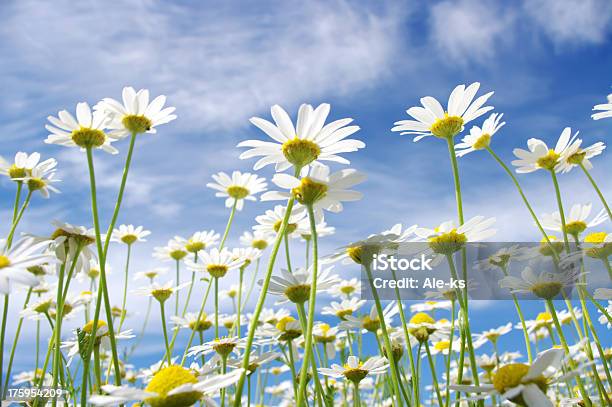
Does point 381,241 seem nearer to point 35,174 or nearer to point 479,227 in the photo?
point 479,227

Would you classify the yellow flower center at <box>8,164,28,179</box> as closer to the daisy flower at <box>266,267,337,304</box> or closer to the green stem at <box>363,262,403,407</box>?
the daisy flower at <box>266,267,337,304</box>

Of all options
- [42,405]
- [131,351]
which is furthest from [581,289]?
[131,351]

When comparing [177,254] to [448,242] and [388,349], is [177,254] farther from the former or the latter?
[388,349]

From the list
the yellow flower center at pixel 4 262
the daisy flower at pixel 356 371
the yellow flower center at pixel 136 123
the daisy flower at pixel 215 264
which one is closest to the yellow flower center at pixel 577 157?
the daisy flower at pixel 356 371

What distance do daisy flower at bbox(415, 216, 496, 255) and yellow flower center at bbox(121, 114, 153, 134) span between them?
52.1 inches

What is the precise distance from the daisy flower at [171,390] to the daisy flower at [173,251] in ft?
9.69

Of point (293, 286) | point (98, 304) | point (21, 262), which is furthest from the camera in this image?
point (293, 286)

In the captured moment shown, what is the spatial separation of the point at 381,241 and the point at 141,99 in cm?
132

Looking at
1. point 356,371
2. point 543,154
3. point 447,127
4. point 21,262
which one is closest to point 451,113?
point 447,127

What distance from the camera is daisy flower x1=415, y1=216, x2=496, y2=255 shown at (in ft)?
6.68

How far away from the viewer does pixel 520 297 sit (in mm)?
2436

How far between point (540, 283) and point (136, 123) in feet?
6.10

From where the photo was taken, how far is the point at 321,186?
5.50 feet

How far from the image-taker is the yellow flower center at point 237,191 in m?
4.03
